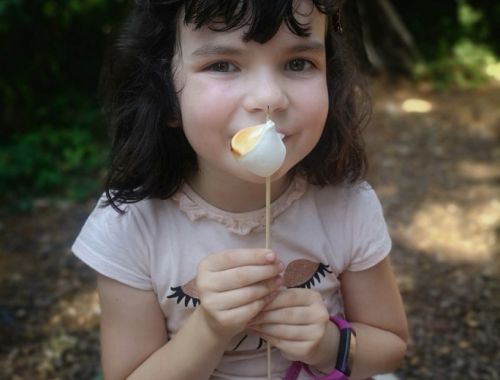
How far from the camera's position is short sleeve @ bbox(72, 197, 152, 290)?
4.85 ft

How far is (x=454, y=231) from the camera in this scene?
3.50m

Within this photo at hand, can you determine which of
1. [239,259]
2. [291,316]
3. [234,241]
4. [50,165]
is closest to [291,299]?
[291,316]

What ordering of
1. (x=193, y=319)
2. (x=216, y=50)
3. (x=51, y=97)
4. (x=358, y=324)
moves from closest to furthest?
1. (x=216, y=50)
2. (x=193, y=319)
3. (x=358, y=324)
4. (x=51, y=97)

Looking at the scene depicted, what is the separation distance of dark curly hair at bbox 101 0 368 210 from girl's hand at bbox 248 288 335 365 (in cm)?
34

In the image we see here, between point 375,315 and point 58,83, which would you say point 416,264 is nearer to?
point 375,315

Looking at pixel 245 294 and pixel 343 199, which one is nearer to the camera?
pixel 245 294

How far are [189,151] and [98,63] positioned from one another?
4.08m

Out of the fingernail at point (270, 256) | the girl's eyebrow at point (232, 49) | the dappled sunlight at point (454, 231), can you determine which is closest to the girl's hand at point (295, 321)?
the fingernail at point (270, 256)

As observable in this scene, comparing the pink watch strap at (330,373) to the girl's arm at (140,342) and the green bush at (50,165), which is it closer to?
the girl's arm at (140,342)

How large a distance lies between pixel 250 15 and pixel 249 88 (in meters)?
0.13

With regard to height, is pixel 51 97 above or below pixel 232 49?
below

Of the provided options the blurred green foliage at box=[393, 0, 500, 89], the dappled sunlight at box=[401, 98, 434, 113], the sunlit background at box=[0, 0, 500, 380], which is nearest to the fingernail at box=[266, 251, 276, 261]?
the sunlit background at box=[0, 0, 500, 380]

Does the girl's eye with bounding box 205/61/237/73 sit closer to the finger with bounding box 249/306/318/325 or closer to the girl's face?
the girl's face

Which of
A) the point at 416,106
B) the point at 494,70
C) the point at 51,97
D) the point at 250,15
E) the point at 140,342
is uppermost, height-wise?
the point at 250,15
